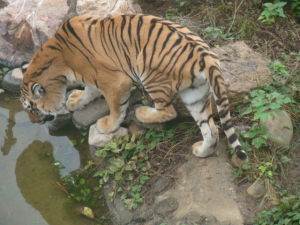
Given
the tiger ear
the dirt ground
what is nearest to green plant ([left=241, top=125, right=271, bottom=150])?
the dirt ground

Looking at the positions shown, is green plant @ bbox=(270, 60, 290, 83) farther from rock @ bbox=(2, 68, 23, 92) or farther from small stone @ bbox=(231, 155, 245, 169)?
rock @ bbox=(2, 68, 23, 92)

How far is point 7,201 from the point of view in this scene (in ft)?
12.5

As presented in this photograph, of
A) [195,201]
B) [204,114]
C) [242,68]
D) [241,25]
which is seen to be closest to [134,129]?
[204,114]

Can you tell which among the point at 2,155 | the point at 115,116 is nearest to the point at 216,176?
the point at 115,116

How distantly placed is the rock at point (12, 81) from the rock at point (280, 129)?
2991 mm

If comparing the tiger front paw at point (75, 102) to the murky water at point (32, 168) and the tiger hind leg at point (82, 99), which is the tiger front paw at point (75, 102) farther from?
the murky water at point (32, 168)

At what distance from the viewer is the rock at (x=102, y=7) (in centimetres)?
503

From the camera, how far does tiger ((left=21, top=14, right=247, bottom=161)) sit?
3271 mm

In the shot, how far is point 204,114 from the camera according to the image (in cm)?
346

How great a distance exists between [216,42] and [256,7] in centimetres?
92

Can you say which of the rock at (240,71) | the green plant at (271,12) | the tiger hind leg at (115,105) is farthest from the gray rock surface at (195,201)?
the green plant at (271,12)

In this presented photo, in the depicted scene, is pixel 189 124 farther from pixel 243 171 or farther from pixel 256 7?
pixel 256 7

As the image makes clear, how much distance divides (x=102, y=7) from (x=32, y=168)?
87.3 inches

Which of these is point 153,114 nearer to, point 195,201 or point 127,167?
point 127,167
